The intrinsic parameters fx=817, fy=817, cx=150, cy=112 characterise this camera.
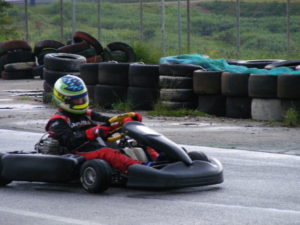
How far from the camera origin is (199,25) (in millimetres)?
44844

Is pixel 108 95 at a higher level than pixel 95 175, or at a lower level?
lower

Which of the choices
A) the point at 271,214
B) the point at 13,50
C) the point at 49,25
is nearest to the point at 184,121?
the point at 271,214

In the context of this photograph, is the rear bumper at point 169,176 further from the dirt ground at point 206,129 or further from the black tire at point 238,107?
the black tire at point 238,107

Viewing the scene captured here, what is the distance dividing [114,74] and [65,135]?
324 inches

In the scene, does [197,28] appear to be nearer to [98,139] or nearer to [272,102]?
[272,102]

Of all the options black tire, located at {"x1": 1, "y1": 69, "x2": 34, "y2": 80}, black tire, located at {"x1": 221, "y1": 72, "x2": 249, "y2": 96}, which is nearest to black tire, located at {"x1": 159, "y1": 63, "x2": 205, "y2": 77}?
black tire, located at {"x1": 221, "y1": 72, "x2": 249, "y2": 96}

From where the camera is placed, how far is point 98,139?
7484 mm

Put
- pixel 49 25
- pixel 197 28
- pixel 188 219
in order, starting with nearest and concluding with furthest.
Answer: pixel 188 219
pixel 197 28
pixel 49 25

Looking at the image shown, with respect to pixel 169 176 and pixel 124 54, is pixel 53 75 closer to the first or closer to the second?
pixel 124 54

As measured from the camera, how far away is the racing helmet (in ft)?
25.0

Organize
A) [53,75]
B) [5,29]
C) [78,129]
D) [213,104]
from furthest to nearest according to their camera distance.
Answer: [5,29], [53,75], [213,104], [78,129]

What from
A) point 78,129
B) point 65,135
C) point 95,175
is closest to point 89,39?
point 78,129

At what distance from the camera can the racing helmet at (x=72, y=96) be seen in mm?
7613

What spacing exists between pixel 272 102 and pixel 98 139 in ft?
20.9
